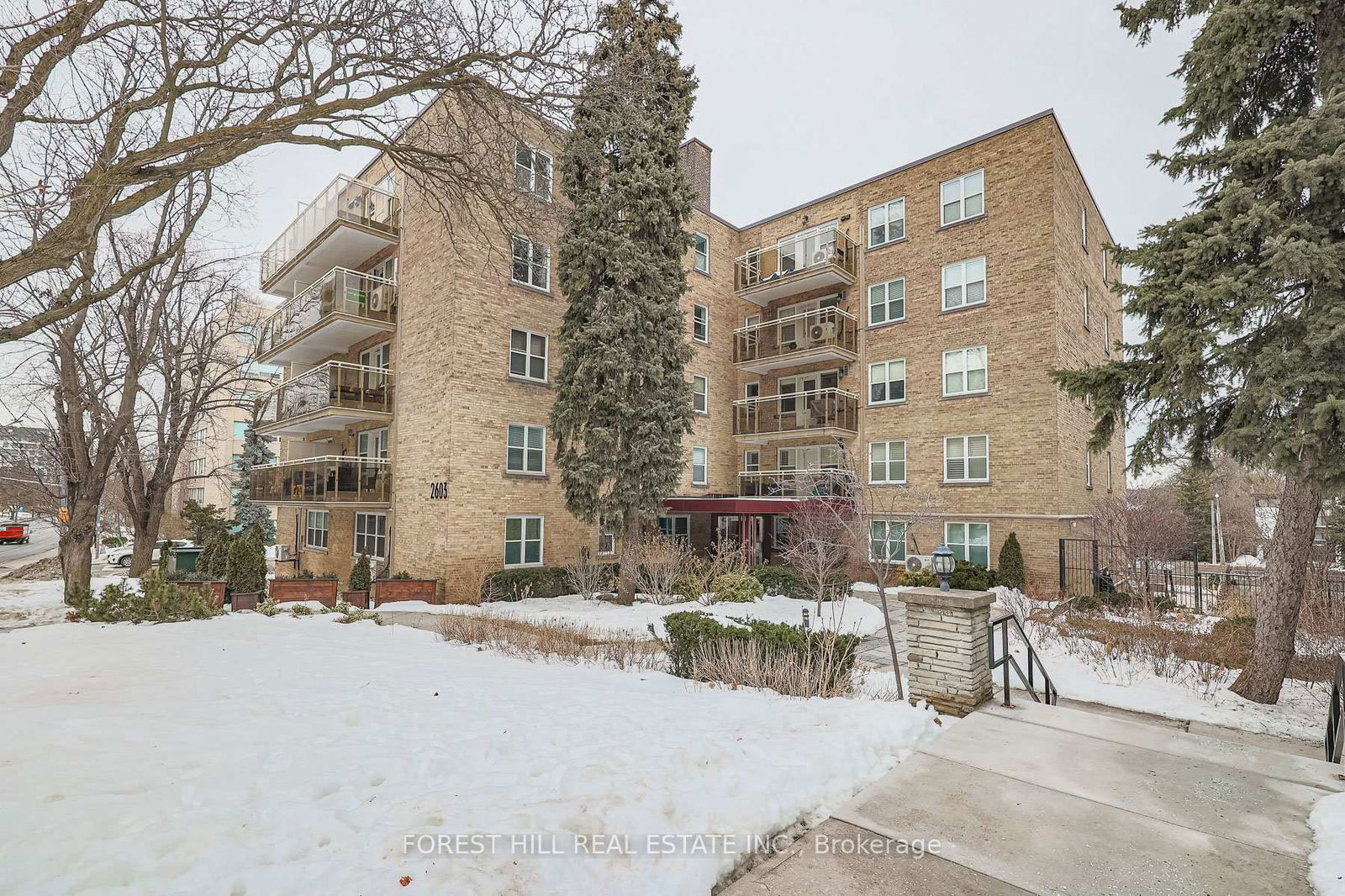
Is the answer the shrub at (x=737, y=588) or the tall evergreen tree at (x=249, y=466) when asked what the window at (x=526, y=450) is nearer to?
the shrub at (x=737, y=588)

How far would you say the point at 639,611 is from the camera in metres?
15.0

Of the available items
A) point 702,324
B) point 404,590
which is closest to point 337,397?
point 404,590

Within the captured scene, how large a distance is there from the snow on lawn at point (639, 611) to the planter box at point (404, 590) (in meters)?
0.19

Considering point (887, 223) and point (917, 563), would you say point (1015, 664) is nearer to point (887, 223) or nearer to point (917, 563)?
point (917, 563)

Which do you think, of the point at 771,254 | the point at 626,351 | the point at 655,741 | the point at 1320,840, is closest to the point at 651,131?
the point at 626,351

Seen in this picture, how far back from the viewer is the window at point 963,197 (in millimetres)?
21344

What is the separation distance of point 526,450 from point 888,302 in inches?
567

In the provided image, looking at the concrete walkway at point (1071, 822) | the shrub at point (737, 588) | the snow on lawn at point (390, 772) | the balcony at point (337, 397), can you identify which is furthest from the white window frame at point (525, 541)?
the concrete walkway at point (1071, 822)

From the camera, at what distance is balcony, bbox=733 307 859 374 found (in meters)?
23.7

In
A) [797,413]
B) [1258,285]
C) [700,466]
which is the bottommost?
[700,466]

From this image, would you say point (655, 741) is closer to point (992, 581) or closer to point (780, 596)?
point (780, 596)

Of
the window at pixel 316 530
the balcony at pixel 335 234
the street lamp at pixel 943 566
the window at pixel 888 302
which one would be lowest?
the window at pixel 316 530

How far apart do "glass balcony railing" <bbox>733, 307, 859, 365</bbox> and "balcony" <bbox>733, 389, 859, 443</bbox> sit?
5.10ft

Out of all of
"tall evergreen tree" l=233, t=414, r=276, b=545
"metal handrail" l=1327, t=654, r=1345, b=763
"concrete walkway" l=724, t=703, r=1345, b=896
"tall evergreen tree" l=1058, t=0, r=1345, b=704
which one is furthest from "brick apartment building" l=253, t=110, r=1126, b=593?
"tall evergreen tree" l=233, t=414, r=276, b=545
